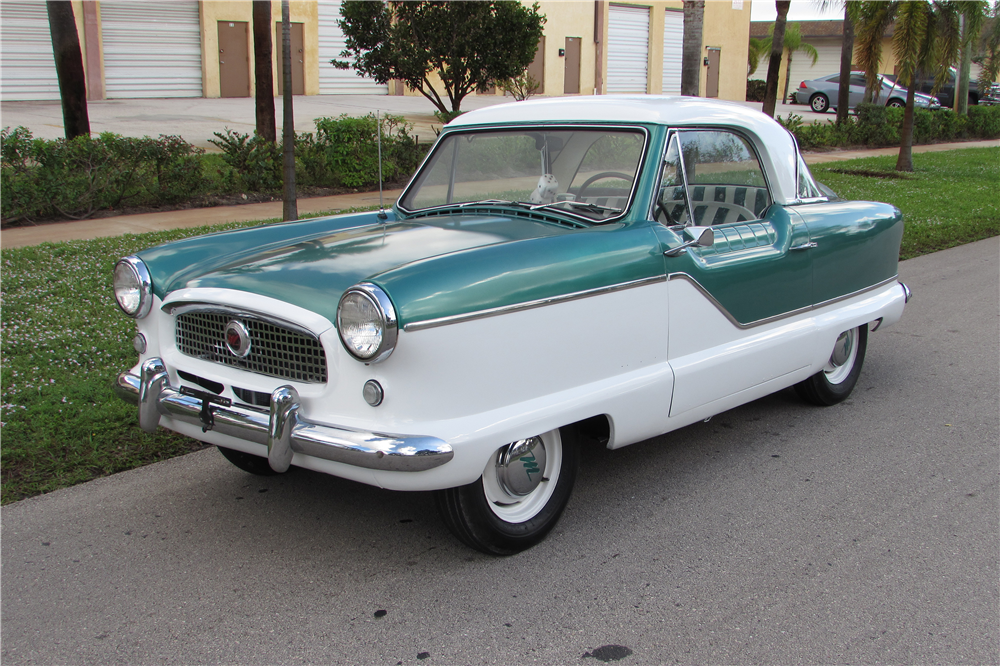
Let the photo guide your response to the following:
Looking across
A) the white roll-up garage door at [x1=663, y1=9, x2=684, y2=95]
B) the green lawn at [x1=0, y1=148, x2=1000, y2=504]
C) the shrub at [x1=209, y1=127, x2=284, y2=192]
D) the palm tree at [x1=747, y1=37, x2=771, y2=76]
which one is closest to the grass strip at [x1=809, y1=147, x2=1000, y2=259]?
the green lawn at [x1=0, y1=148, x2=1000, y2=504]

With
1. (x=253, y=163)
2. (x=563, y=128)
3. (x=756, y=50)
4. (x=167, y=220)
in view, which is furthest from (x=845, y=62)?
(x=756, y=50)

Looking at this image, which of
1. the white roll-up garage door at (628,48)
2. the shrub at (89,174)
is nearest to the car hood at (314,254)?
the shrub at (89,174)

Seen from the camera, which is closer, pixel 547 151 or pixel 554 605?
pixel 554 605

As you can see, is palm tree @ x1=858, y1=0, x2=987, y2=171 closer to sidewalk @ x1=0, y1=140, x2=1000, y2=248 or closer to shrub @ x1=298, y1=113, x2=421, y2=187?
shrub @ x1=298, y1=113, x2=421, y2=187

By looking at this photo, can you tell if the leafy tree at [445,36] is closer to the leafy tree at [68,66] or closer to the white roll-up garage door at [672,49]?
the leafy tree at [68,66]

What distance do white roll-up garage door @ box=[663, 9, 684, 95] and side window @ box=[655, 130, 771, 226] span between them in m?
32.7

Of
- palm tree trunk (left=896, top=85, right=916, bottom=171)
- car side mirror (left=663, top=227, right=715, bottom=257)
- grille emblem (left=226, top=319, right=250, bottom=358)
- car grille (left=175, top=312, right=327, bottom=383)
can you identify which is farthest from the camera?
palm tree trunk (left=896, top=85, right=916, bottom=171)

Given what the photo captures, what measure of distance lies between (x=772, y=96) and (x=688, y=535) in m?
13.8

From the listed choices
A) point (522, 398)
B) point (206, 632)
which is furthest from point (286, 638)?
point (522, 398)

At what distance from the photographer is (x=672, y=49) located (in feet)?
118

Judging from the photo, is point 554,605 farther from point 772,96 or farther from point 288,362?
point 772,96

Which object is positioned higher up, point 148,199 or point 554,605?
point 148,199

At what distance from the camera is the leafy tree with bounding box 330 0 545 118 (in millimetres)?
14562

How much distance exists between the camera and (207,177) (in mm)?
11742
